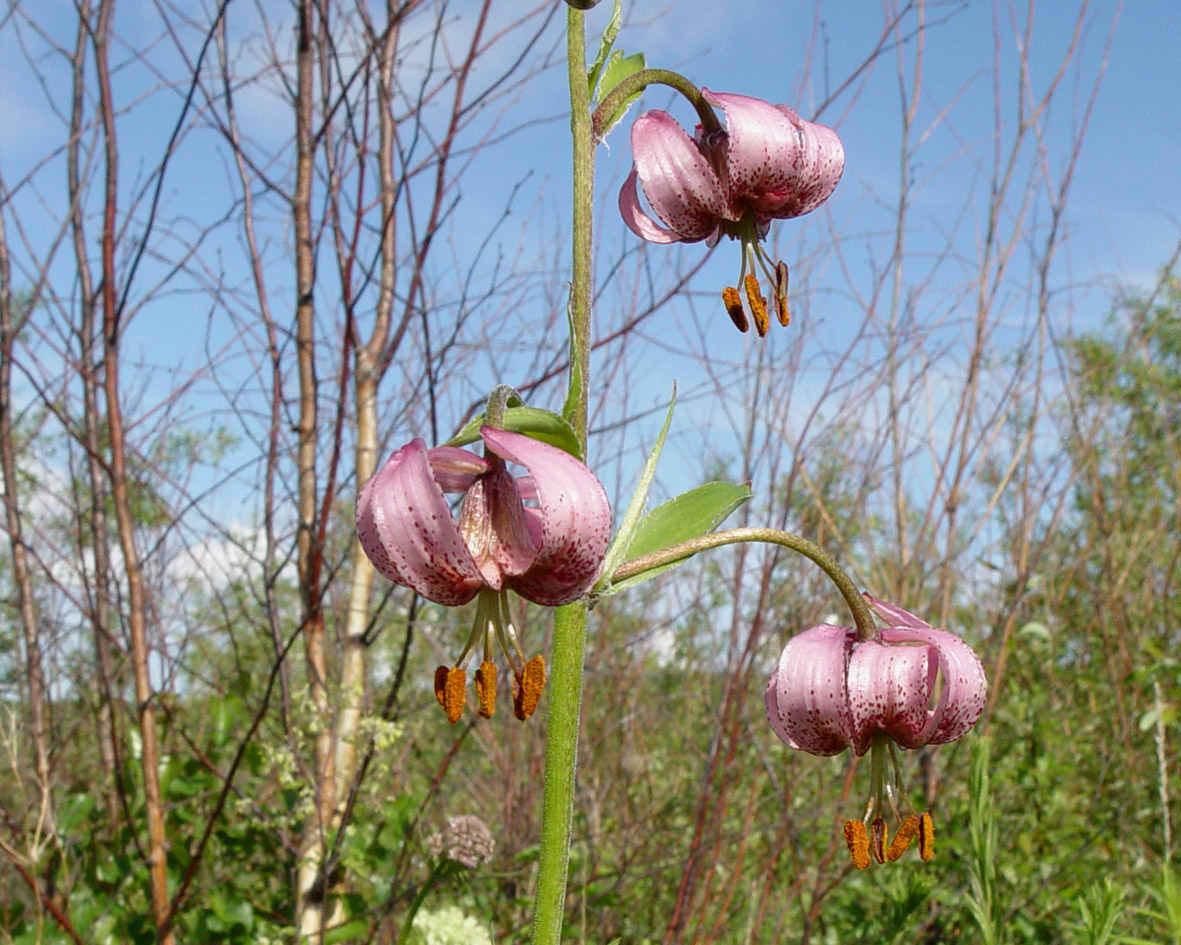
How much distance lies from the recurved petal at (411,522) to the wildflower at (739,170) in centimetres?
33

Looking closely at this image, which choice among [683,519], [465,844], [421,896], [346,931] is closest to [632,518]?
[683,519]

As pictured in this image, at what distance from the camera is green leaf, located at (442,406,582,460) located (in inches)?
26.5

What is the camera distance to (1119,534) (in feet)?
9.06

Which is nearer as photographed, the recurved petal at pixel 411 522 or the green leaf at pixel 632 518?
the recurved petal at pixel 411 522

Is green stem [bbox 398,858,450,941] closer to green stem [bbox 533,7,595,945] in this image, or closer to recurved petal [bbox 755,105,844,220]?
green stem [bbox 533,7,595,945]

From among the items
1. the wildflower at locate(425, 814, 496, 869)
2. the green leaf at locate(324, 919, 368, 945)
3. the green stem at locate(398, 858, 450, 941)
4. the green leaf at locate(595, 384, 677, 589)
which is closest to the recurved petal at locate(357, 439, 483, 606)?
the green leaf at locate(595, 384, 677, 589)

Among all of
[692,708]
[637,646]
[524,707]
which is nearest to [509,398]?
[524,707]

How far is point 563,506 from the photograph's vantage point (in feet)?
2.06

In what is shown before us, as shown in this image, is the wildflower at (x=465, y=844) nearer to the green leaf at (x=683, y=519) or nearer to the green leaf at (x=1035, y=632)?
the green leaf at (x=683, y=519)

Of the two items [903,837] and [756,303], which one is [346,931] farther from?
[756,303]

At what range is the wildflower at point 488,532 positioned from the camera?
63cm

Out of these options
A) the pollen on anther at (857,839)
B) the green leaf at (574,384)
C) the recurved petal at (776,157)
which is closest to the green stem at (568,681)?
the green leaf at (574,384)

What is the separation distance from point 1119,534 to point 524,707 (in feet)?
8.38

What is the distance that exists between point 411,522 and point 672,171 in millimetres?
375
